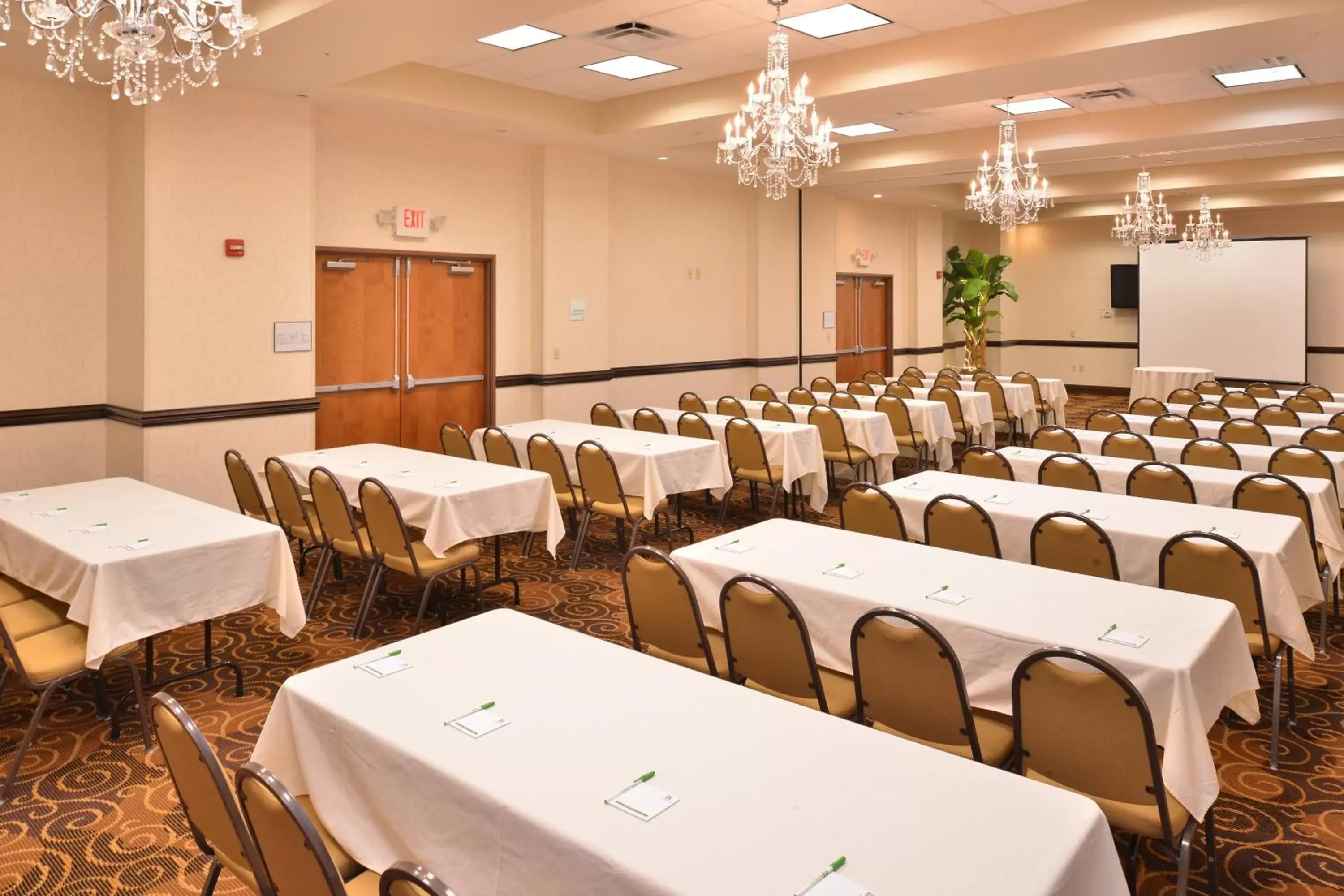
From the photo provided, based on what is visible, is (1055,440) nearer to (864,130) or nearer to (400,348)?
(864,130)

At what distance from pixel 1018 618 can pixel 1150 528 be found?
1.77 metres

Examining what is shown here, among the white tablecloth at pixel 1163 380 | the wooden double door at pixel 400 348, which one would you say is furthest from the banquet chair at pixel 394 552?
the white tablecloth at pixel 1163 380

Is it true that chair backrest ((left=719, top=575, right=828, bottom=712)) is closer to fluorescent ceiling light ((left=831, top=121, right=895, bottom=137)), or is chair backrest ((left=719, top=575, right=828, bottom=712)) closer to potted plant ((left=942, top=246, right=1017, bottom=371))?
fluorescent ceiling light ((left=831, top=121, right=895, bottom=137))

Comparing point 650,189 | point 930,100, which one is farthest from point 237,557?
point 650,189

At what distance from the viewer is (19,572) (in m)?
4.89

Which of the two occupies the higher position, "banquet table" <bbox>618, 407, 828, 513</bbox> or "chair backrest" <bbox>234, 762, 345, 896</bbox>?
"banquet table" <bbox>618, 407, 828, 513</bbox>

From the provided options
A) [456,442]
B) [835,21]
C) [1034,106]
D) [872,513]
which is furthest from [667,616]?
[1034,106]

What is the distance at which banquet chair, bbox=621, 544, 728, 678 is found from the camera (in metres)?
3.74

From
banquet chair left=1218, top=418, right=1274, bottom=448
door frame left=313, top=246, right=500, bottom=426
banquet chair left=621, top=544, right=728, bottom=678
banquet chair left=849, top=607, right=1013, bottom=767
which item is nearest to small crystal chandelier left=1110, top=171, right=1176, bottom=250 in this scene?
banquet chair left=1218, top=418, right=1274, bottom=448

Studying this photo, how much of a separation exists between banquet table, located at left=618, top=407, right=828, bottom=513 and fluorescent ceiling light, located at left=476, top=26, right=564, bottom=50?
11.1ft

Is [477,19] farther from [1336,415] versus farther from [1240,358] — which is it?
[1240,358]

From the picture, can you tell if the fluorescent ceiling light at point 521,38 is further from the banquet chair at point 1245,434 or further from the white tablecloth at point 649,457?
the banquet chair at point 1245,434

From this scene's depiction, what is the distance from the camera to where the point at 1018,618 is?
139 inches

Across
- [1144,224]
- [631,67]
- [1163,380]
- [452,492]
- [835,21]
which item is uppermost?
[631,67]
